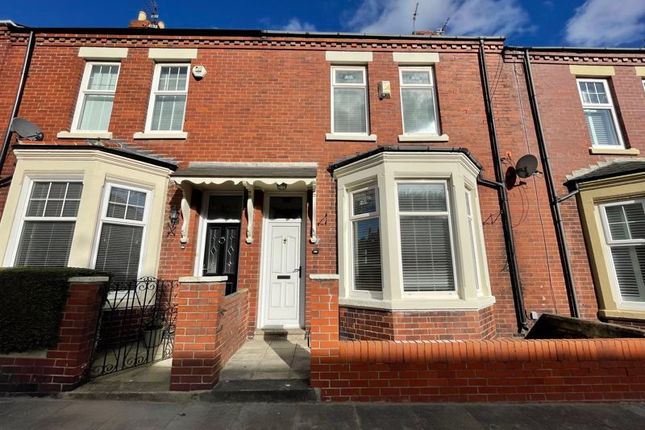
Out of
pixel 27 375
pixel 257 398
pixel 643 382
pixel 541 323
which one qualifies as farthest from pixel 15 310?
pixel 541 323

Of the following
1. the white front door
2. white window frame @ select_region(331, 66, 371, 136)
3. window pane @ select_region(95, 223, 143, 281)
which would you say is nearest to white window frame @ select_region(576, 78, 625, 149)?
white window frame @ select_region(331, 66, 371, 136)

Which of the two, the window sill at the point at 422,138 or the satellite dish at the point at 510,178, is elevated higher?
the window sill at the point at 422,138

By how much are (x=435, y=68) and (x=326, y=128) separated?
3318 millimetres

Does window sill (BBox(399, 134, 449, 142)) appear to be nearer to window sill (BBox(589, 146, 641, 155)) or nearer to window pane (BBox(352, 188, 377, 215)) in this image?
window pane (BBox(352, 188, 377, 215))

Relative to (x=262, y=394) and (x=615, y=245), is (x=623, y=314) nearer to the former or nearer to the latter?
(x=615, y=245)

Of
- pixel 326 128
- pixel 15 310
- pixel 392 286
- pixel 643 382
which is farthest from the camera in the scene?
pixel 326 128

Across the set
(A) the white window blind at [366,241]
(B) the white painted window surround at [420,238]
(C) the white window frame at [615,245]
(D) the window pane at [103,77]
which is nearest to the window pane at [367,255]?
(A) the white window blind at [366,241]

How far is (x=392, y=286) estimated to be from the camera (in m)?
4.87

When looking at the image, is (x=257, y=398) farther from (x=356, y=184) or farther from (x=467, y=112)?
(x=467, y=112)

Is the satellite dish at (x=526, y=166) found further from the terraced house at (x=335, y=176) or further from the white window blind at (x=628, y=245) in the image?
the white window blind at (x=628, y=245)

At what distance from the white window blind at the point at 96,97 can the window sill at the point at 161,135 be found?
3.21ft

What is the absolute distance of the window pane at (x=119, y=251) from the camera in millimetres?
5230

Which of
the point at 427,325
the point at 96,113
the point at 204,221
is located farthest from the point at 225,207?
the point at 427,325

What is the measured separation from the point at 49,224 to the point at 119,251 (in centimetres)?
130
